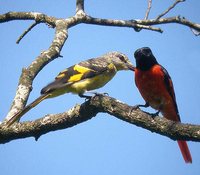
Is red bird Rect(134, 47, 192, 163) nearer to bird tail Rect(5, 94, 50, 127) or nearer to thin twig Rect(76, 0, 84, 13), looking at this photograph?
thin twig Rect(76, 0, 84, 13)

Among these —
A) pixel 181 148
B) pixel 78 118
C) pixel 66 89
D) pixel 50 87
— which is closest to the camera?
pixel 78 118

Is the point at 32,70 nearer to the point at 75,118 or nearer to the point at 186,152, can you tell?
the point at 75,118

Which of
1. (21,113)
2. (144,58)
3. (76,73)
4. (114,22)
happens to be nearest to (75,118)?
(21,113)

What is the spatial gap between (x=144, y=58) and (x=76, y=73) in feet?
4.03

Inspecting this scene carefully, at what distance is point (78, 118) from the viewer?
4.00 m

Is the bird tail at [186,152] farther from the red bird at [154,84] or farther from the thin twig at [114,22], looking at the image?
the thin twig at [114,22]

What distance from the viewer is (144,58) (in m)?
5.46

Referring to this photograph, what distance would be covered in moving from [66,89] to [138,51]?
1501mm

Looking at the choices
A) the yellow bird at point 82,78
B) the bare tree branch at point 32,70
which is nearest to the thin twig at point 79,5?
the bare tree branch at point 32,70

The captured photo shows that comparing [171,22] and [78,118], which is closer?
[78,118]

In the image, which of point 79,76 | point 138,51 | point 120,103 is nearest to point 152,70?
point 138,51

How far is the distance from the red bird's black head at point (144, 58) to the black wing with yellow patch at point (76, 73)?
701 millimetres

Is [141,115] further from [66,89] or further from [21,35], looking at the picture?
[21,35]

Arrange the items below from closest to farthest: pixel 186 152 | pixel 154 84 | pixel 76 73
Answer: pixel 76 73, pixel 154 84, pixel 186 152
